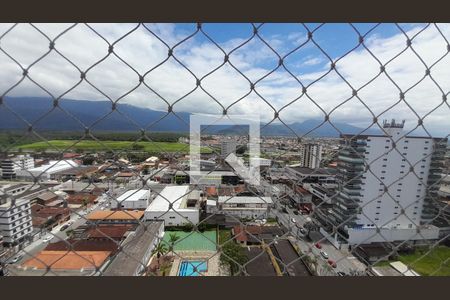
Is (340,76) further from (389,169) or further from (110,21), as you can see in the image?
(389,169)

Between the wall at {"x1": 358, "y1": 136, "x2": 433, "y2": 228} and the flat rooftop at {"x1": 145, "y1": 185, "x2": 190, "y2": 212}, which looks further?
the wall at {"x1": 358, "y1": 136, "x2": 433, "y2": 228}

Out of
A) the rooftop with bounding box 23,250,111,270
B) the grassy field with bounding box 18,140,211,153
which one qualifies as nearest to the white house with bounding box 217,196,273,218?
the grassy field with bounding box 18,140,211,153

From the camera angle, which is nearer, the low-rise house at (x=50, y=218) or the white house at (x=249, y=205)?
the white house at (x=249, y=205)

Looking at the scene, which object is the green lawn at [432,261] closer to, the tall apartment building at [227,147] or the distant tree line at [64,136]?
the tall apartment building at [227,147]

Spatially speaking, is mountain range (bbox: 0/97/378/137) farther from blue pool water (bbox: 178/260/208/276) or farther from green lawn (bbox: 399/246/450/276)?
green lawn (bbox: 399/246/450/276)

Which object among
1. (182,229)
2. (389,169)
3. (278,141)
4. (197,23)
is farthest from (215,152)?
(182,229)

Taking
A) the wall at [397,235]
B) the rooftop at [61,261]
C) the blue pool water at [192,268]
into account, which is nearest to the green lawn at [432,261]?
the wall at [397,235]
